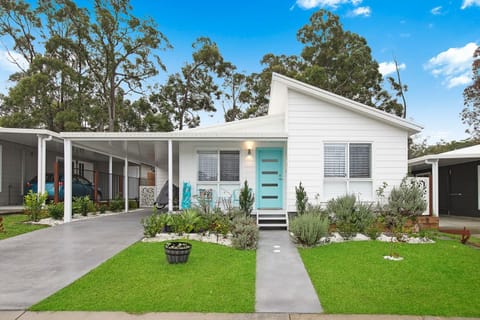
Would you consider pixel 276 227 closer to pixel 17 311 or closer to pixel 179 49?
pixel 17 311

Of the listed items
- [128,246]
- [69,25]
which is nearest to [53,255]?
[128,246]

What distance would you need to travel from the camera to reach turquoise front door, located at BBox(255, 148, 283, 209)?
10.0 metres

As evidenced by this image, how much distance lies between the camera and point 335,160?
9148 mm

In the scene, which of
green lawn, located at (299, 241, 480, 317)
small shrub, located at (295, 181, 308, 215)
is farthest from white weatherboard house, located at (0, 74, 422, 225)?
green lawn, located at (299, 241, 480, 317)

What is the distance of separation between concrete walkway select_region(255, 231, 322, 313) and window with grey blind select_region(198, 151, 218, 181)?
11.6 feet

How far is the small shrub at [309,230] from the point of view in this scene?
22.1 ft

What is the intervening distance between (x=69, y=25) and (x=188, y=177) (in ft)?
61.3

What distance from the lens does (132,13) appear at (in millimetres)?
22406

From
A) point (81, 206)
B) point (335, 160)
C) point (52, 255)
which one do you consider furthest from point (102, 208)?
point (335, 160)

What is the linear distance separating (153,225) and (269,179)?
4.21m

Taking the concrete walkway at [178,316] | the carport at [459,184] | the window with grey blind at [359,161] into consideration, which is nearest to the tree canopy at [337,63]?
the carport at [459,184]

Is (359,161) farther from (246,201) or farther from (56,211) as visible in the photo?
(56,211)

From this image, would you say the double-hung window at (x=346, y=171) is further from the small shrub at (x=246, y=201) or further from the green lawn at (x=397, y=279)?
the green lawn at (x=397, y=279)

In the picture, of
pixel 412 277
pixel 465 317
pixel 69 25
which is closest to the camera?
pixel 465 317
